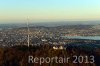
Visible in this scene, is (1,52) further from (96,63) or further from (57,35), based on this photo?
(57,35)

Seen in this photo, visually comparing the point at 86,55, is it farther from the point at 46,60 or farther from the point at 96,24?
the point at 96,24

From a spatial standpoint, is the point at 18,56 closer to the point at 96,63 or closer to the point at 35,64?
the point at 35,64

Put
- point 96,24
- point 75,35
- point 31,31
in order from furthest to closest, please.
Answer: point 96,24 → point 75,35 → point 31,31

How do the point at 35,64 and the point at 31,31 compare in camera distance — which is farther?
the point at 31,31

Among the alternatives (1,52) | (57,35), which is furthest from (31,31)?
(1,52)

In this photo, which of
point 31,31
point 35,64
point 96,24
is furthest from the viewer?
point 96,24

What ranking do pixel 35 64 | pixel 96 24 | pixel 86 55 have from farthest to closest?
1. pixel 96 24
2. pixel 86 55
3. pixel 35 64

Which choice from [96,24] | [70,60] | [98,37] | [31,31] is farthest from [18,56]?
[96,24]

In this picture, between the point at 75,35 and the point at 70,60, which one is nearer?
the point at 70,60

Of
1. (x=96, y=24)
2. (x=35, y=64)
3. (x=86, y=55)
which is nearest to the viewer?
(x=35, y=64)
